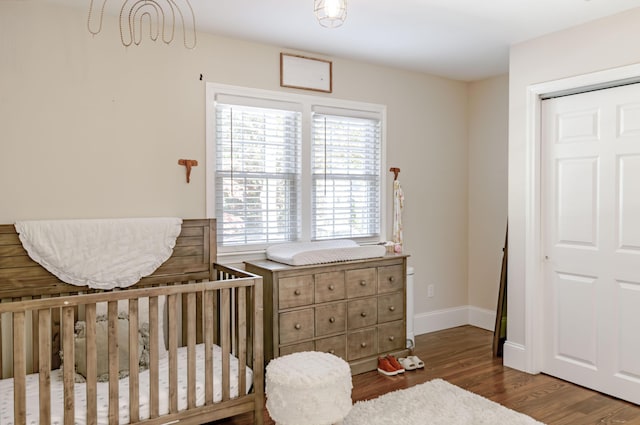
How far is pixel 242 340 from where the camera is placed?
2615 millimetres

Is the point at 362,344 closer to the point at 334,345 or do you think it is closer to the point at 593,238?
the point at 334,345

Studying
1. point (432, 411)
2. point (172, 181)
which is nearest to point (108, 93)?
point (172, 181)

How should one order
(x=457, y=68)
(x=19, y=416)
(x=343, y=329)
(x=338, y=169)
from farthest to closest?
(x=457, y=68)
(x=338, y=169)
(x=343, y=329)
(x=19, y=416)

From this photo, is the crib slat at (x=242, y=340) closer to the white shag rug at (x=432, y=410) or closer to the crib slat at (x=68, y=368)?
the white shag rug at (x=432, y=410)

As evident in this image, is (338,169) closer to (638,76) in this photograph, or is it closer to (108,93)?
(108,93)

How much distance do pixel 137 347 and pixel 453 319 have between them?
3273 mm

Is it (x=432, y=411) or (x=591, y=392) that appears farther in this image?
(x=591, y=392)

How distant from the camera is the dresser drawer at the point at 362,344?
11.4ft

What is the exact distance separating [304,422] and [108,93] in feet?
7.36

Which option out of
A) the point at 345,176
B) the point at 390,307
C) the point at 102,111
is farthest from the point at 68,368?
the point at 345,176

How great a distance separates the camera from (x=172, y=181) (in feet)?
10.5

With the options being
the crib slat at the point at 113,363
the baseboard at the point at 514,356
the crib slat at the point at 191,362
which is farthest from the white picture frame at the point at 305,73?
the baseboard at the point at 514,356

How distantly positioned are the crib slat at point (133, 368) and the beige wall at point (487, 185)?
3390 millimetres

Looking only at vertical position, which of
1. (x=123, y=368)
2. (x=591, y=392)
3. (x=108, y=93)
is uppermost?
(x=108, y=93)
